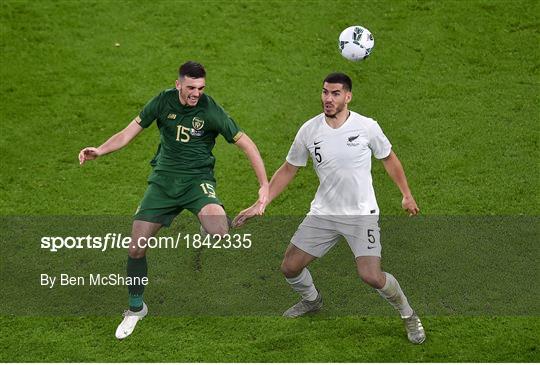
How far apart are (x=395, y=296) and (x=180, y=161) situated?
2.55 metres

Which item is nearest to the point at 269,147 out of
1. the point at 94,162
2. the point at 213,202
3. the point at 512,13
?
the point at 94,162

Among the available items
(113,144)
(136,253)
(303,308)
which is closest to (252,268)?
(303,308)

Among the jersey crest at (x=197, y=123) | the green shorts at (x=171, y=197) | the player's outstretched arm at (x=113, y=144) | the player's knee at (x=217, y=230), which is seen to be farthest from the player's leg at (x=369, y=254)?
the player's outstretched arm at (x=113, y=144)

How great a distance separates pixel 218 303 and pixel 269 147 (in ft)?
10.1

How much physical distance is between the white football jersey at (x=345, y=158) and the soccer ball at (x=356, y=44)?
212 centimetres

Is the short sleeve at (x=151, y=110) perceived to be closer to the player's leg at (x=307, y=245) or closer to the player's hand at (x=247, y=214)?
the player's hand at (x=247, y=214)

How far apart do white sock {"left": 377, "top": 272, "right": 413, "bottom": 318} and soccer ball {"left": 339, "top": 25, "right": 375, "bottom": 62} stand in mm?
3043

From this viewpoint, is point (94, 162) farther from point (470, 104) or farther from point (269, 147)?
point (470, 104)

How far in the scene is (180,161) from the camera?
38.8ft

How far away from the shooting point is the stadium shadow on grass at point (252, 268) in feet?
41.0

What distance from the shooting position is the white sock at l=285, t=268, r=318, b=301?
39.1 feet

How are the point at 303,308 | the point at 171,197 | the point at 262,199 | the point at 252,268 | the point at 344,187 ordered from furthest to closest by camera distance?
the point at 252,268 < the point at 303,308 < the point at 171,197 < the point at 262,199 < the point at 344,187

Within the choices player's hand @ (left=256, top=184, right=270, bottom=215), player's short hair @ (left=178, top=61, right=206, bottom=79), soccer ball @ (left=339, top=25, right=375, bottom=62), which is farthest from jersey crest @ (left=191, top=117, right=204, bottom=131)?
soccer ball @ (left=339, top=25, right=375, bottom=62)

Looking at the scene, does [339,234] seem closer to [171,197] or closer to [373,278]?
[373,278]
